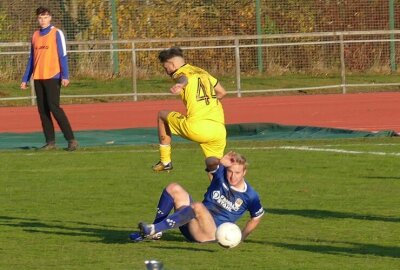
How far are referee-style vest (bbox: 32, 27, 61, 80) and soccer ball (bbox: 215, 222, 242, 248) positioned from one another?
8.62 m

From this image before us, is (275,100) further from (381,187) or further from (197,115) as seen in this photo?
(197,115)

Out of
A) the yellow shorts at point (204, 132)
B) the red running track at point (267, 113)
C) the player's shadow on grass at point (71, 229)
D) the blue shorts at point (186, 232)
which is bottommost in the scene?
the red running track at point (267, 113)

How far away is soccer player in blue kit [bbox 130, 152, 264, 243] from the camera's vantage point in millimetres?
9812

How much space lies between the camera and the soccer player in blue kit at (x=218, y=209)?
9812 mm

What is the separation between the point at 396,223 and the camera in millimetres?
11156

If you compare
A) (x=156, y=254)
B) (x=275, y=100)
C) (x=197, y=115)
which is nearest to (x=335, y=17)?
(x=275, y=100)

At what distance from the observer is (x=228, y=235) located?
373 inches

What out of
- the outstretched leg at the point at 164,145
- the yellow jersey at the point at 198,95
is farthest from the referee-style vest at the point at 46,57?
the yellow jersey at the point at 198,95

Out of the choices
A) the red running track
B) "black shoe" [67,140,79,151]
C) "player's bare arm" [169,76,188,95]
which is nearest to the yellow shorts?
"player's bare arm" [169,76,188,95]

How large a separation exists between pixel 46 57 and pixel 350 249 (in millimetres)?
8839

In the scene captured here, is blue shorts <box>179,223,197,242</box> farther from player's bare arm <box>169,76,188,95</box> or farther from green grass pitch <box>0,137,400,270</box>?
player's bare arm <box>169,76,188,95</box>

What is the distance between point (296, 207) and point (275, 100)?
53.2 feet

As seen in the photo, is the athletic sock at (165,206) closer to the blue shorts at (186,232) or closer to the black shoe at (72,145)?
the blue shorts at (186,232)

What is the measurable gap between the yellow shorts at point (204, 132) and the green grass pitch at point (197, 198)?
0.78 m
